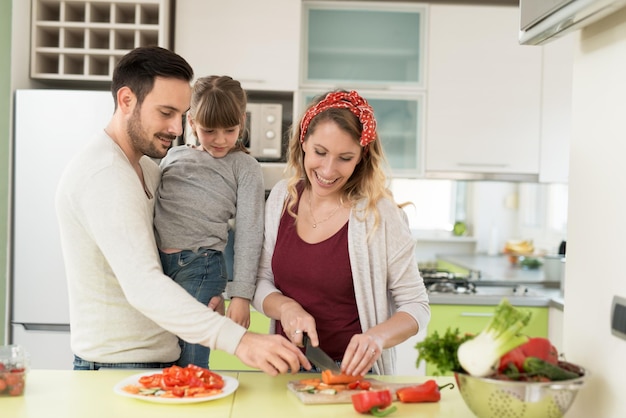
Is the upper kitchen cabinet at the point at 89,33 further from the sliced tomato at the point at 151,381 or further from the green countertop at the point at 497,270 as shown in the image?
the sliced tomato at the point at 151,381

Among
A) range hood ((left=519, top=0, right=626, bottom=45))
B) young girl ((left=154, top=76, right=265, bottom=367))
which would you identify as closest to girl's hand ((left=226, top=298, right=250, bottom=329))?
young girl ((left=154, top=76, right=265, bottom=367))

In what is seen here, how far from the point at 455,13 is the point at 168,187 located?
2.24 meters

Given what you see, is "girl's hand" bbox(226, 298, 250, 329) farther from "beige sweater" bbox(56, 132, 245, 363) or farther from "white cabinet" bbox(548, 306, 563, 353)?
"white cabinet" bbox(548, 306, 563, 353)

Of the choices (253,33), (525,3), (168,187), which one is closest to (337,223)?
(168,187)

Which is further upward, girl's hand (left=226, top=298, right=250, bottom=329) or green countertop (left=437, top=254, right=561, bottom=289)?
girl's hand (left=226, top=298, right=250, bottom=329)

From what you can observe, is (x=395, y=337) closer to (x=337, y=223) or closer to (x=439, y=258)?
(x=337, y=223)

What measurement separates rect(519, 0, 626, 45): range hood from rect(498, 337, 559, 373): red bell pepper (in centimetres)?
61

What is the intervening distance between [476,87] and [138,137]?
A: 238cm

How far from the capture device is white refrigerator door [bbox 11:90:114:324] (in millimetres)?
3312

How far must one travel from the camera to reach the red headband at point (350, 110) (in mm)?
1874

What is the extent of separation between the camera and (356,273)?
1863mm

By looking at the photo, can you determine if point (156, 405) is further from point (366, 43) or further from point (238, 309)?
point (366, 43)

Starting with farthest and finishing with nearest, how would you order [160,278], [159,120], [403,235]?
1. [403,235]
2. [159,120]
3. [160,278]

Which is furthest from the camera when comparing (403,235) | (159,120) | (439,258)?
(439,258)
